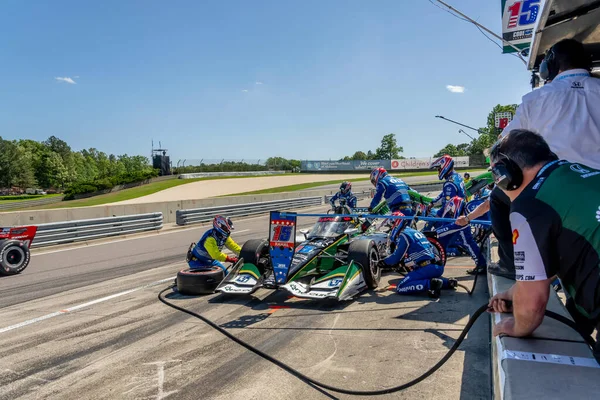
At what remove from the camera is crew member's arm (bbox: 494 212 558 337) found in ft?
6.59

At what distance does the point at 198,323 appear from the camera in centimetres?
552

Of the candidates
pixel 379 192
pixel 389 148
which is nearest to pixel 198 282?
pixel 379 192

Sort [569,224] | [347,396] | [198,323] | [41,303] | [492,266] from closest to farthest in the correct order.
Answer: [569,224]
[347,396]
[492,266]
[198,323]
[41,303]

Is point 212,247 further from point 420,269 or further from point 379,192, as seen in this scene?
point 379,192

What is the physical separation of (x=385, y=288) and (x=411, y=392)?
344cm

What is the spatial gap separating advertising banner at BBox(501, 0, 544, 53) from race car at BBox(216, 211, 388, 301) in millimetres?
10226

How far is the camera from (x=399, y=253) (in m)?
6.90

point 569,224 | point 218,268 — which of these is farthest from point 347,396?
point 218,268

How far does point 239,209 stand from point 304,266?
1647 cm

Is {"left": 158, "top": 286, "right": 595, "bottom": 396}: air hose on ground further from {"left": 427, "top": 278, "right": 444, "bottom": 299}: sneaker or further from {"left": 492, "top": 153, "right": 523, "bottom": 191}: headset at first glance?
{"left": 427, "top": 278, "right": 444, "bottom": 299}: sneaker

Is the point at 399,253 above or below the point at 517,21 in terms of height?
below

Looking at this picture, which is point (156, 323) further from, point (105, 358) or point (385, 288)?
point (385, 288)

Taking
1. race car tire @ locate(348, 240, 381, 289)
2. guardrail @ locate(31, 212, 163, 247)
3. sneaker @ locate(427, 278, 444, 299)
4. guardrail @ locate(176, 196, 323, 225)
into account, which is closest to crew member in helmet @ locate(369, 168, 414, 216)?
race car tire @ locate(348, 240, 381, 289)

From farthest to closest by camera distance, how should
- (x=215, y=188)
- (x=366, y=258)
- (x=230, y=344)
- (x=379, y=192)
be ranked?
(x=215, y=188)
(x=379, y=192)
(x=366, y=258)
(x=230, y=344)
